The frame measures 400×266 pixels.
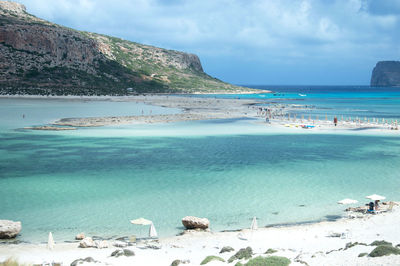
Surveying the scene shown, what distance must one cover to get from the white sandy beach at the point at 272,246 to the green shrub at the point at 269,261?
12.3 inches

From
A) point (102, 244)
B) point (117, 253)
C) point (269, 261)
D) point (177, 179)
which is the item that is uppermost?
point (269, 261)

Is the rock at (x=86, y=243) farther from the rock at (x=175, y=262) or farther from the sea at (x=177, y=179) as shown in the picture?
the rock at (x=175, y=262)

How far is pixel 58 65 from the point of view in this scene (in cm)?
13712

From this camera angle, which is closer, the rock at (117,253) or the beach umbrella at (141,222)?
A: the rock at (117,253)

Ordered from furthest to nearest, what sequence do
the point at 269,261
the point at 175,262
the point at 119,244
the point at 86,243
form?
the point at 119,244 → the point at 86,243 → the point at 175,262 → the point at 269,261

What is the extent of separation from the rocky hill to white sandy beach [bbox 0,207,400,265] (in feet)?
330

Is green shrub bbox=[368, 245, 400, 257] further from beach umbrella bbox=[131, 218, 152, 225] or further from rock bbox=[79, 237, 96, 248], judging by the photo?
rock bbox=[79, 237, 96, 248]

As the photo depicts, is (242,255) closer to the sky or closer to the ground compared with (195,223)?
closer to the sky


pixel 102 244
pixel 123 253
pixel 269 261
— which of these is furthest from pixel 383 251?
pixel 102 244

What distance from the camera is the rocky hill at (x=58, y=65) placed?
391 feet

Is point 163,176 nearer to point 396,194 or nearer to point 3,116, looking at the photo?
point 396,194

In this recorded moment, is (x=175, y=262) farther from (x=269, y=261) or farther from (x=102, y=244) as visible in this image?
(x=102, y=244)

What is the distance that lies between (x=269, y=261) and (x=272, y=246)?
2.91m

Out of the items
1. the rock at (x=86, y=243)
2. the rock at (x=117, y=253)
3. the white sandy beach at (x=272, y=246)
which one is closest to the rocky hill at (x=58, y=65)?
the rock at (x=86, y=243)
